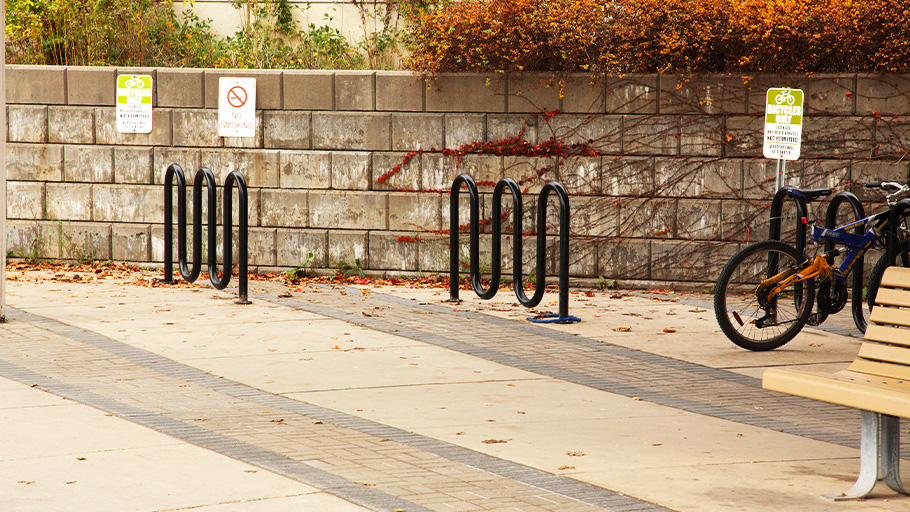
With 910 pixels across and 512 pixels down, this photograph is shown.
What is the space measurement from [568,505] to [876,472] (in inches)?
50.3

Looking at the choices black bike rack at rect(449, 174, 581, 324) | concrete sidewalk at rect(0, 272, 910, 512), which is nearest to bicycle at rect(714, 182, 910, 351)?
concrete sidewalk at rect(0, 272, 910, 512)

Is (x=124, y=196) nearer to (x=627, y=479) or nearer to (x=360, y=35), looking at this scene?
(x=360, y=35)

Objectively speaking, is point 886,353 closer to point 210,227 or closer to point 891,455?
point 891,455

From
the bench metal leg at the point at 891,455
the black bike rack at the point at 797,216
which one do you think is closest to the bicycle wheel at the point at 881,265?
the black bike rack at the point at 797,216

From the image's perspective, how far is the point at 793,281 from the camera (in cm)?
778

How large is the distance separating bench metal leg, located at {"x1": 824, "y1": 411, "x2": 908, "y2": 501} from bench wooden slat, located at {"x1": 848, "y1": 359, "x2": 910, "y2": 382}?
0.27 meters

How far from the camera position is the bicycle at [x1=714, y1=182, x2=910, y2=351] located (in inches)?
303

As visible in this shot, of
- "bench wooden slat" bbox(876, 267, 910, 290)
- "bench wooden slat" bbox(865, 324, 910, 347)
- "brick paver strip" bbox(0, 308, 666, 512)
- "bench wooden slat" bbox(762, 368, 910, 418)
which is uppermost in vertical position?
"bench wooden slat" bbox(876, 267, 910, 290)

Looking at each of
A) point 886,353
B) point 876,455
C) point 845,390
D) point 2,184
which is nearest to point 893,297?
point 886,353

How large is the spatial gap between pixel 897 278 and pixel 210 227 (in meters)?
6.30

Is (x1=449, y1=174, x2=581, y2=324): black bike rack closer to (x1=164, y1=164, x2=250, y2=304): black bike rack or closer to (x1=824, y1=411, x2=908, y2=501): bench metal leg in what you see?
(x1=164, y1=164, x2=250, y2=304): black bike rack

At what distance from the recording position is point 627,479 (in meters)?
4.62

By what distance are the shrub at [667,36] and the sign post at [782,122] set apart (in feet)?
1.99

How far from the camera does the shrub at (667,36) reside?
32.4 feet
